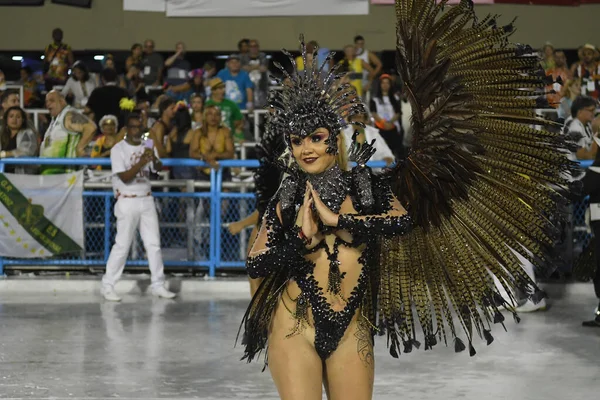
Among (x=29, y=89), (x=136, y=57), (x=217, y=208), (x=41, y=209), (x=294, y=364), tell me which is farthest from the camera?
(x=136, y=57)

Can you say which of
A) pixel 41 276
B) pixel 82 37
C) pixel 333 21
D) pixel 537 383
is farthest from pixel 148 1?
pixel 537 383

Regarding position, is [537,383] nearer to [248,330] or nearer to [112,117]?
[248,330]

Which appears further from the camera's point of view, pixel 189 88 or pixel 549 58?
pixel 189 88

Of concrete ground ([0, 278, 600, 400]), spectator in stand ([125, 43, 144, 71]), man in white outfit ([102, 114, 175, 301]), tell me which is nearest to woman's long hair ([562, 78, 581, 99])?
concrete ground ([0, 278, 600, 400])

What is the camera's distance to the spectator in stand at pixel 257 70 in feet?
50.9

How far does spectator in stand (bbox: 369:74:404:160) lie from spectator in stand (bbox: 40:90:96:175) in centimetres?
386

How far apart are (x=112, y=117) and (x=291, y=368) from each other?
9.02 metres

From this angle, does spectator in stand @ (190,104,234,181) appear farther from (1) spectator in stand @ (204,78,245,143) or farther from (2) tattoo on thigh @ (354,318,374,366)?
(2) tattoo on thigh @ (354,318,374,366)

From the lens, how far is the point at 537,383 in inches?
312

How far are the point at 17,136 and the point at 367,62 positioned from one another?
17.5 ft

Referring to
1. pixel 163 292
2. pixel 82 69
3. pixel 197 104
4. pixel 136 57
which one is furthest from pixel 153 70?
pixel 163 292

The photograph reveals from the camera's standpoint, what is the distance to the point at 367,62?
15945 millimetres

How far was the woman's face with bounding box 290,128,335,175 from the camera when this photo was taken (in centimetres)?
480

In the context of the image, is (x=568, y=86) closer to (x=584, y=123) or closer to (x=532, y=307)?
(x=584, y=123)
